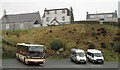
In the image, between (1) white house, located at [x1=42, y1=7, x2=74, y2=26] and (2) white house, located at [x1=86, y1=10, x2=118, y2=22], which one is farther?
(2) white house, located at [x1=86, y1=10, x2=118, y2=22]

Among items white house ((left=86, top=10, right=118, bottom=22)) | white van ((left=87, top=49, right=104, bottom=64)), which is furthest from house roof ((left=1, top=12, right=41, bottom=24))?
white van ((left=87, top=49, right=104, bottom=64))

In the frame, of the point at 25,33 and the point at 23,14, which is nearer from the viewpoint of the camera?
the point at 25,33

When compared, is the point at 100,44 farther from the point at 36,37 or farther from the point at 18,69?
the point at 18,69

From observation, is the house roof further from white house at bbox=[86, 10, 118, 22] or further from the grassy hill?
white house at bbox=[86, 10, 118, 22]

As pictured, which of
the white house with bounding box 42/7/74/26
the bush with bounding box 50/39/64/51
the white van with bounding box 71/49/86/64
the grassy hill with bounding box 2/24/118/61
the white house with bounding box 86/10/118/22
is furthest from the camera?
the white house with bounding box 86/10/118/22

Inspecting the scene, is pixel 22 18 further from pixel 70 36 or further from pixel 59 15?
pixel 70 36

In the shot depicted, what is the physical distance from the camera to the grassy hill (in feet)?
191

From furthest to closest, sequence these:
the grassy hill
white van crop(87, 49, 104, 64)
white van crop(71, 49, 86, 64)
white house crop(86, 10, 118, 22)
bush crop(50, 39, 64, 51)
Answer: white house crop(86, 10, 118, 22)
the grassy hill
bush crop(50, 39, 64, 51)
white van crop(87, 49, 104, 64)
white van crop(71, 49, 86, 64)

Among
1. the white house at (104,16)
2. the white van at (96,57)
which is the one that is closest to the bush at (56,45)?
the white van at (96,57)

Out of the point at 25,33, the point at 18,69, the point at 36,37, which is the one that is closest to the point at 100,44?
the point at 36,37

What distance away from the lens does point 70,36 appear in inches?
2516

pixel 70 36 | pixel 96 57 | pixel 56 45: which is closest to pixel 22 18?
pixel 70 36

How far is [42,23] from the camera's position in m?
98.9

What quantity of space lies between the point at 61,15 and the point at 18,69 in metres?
65.4
